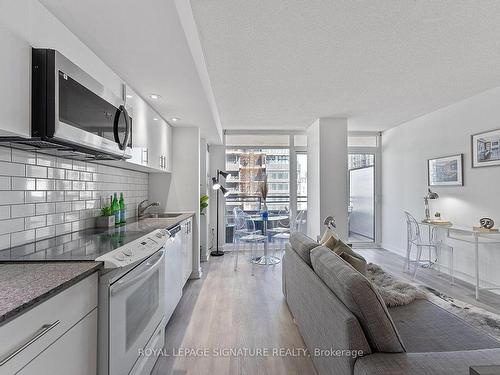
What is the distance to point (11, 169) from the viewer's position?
152 cm

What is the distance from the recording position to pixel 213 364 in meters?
1.97

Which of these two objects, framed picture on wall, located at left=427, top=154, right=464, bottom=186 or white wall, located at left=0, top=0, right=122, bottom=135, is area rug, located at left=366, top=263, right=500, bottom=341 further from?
white wall, located at left=0, top=0, right=122, bottom=135

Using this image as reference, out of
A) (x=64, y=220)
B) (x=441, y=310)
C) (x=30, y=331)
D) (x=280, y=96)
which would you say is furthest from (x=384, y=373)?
(x=280, y=96)

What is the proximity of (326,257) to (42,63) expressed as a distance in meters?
1.86

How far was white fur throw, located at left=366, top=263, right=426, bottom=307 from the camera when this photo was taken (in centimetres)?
190

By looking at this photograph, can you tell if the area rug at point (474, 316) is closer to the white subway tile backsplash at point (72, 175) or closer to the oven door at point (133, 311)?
the oven door at point (133, 311)

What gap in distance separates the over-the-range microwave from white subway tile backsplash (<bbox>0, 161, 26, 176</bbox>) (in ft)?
0.38

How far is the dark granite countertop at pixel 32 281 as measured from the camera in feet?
2.59

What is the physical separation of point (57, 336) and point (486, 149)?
4.56m

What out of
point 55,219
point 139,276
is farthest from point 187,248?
point 139,276

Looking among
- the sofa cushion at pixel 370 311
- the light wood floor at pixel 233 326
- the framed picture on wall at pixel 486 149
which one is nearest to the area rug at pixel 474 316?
the sofa cushion at pixel 370 311

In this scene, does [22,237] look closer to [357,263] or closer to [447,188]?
[357,263]

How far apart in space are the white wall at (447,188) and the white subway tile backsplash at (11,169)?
470 centimetres

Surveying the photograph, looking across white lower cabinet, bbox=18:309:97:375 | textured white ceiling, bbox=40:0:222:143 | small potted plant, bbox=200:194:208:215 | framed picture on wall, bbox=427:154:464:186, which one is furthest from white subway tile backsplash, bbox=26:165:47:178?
framed picture on wall, bbox=427:154:464:186
